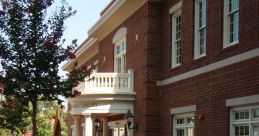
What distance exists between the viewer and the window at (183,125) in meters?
18.9

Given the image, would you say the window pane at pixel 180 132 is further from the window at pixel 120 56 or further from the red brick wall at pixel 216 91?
the window at pixel 120 56

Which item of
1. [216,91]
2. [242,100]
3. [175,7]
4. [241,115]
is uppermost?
[175,7]

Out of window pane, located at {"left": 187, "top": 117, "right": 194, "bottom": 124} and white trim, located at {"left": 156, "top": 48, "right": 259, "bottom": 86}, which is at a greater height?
white trim, located at {"left": 156, "top": 48, "right": 259, "bottom": 86}

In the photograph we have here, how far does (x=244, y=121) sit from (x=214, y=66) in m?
2.46

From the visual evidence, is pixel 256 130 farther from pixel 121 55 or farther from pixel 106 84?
pixel 121 55

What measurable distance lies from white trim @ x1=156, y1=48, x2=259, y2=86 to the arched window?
16.4 ft

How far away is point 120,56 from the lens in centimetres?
2725

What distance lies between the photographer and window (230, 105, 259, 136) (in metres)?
14.5

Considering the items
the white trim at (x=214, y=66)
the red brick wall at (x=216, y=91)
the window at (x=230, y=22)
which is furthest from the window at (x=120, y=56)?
the window at (x=230, y=22)

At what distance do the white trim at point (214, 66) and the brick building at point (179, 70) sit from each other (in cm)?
3

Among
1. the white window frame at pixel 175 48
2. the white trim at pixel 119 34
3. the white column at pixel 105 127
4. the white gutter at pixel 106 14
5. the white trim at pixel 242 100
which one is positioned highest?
the white gutter at pixel 106 14

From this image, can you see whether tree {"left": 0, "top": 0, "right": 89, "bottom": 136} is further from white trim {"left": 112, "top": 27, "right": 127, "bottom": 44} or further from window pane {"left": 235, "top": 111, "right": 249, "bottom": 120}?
white trim {"left": 112, "top": 27, "right": 127, "bottom": 44}

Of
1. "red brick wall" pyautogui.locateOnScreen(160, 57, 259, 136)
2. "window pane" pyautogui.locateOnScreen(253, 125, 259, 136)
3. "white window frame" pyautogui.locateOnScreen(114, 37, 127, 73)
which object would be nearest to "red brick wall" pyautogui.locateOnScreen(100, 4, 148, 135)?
"white window frame" pyautogui.locateOnScreen(114, 37, 127, 73)

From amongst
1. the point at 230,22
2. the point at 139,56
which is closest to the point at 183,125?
the point at 139,56
